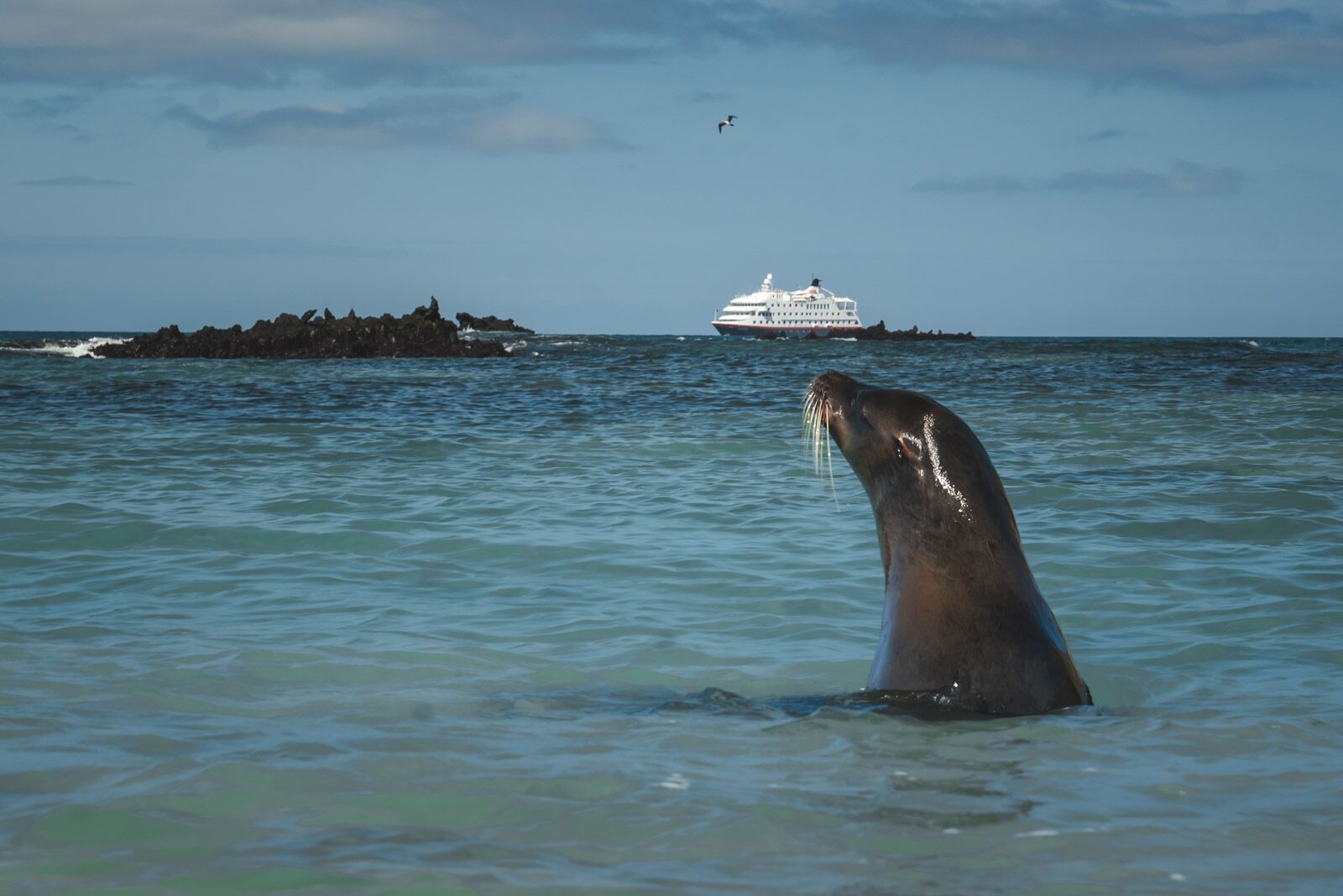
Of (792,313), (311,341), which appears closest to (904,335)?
(792,313)

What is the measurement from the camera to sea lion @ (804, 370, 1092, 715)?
4426 millimetres

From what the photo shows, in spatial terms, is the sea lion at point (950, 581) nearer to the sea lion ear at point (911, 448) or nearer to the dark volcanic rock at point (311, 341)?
the sea lion ear at point (911, 448)

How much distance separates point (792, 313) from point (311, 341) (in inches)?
3590

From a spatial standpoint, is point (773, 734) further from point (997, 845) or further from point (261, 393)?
point (261, 393)

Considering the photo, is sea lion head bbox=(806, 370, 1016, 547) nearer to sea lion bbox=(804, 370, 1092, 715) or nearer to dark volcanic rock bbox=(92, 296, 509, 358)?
sea lion bbox=(804, 370, 1092, 715)

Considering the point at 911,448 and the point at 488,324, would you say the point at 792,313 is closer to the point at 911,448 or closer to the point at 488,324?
the point at 488,324

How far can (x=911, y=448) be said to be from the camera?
4.74 meters

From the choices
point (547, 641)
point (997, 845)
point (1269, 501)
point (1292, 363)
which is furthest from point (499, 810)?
point (1292, 363)

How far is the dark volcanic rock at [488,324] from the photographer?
10100 cm

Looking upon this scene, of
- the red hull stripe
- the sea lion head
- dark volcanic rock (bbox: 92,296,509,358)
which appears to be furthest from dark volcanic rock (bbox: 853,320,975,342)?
the sea lion head

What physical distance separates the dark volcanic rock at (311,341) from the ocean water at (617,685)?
31543 mm

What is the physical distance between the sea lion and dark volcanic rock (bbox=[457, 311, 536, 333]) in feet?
314

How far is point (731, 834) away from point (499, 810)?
0.66 meters

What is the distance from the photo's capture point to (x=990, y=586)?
4.48 meters
